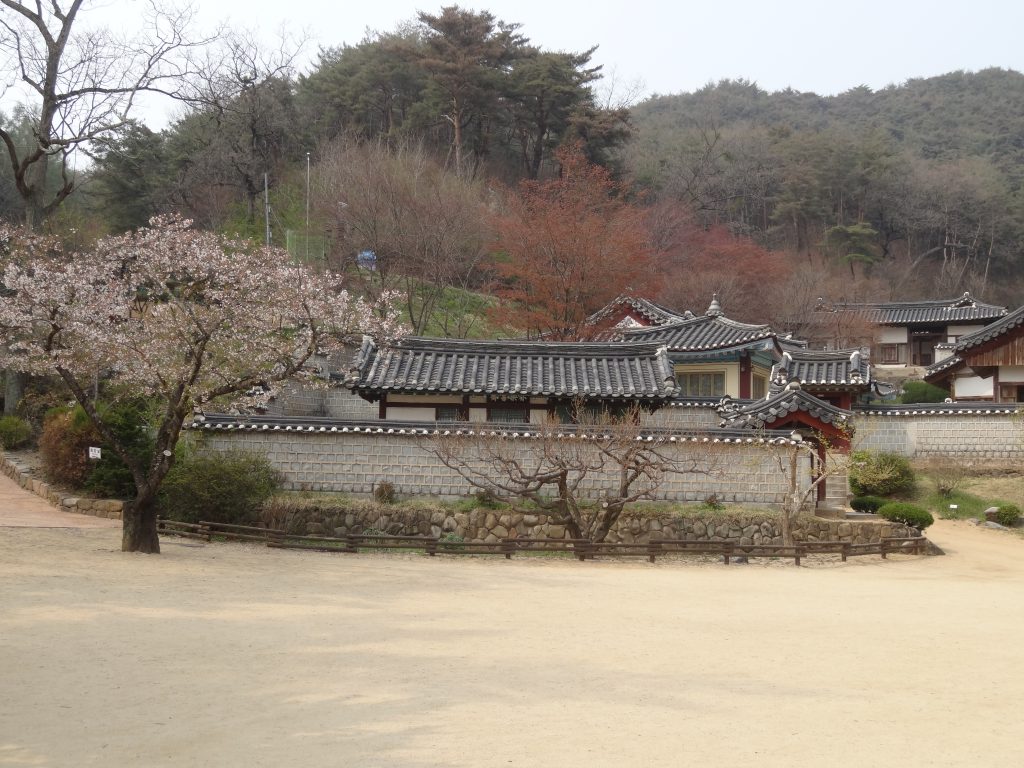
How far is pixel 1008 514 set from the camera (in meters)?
23.1

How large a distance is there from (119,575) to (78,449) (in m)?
8.72

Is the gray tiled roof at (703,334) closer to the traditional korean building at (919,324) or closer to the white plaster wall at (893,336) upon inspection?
the traditional korean building at (919,324)

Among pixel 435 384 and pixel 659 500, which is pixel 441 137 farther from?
pixel 659 500

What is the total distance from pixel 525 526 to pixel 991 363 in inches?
797

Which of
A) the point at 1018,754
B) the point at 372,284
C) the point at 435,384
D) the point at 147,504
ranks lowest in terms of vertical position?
the point at 1018,754

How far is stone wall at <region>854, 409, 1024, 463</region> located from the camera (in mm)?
26953

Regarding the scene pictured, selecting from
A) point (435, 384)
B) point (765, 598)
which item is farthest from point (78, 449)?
point (765, 598)

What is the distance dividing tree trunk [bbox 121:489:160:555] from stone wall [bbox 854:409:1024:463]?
1944cm

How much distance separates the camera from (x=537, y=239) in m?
33.0

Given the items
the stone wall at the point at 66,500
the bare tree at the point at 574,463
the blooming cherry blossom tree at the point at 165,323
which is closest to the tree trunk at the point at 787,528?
the bare tree at the point at 574,463

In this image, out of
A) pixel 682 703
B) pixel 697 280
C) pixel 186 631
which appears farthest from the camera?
pixel 697 280

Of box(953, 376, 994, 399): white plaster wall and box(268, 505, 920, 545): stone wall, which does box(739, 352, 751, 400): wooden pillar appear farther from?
box(268, 505, 920, 545): stone wall

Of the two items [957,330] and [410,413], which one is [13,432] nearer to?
[410,413]

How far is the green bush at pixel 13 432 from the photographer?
2580 cm
